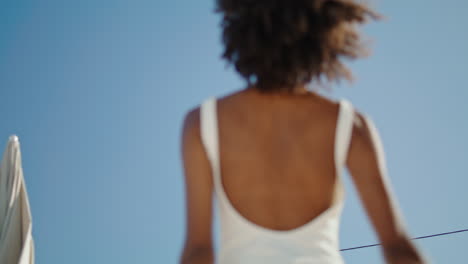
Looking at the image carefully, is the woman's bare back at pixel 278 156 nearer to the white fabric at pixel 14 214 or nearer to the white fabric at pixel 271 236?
the white fabric at pixel 271 236

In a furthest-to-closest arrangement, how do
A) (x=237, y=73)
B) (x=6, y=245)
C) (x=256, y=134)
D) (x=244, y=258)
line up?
(x=6, y=245)
(x=237, y=73)
(x=256, y=134)
(x=244, y=258)

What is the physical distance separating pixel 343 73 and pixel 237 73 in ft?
1.09

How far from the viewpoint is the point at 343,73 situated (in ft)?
5.56

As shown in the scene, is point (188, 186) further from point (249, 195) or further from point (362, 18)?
point (362, 18)

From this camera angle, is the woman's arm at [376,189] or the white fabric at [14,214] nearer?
the woman's arm at [376,189]

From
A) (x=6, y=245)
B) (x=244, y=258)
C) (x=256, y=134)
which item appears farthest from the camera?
(x=6, y=245)

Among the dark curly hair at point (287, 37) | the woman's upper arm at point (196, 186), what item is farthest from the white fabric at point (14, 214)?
the dark curly hair at point (287, 37)

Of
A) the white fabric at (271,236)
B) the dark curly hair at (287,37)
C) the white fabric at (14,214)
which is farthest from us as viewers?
the white fabric at (14,214)

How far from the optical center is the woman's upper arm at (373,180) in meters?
1.53

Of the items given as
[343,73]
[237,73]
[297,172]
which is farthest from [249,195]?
[343,73]

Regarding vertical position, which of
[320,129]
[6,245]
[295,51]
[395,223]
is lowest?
[6,245]

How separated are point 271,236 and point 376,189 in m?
0.35

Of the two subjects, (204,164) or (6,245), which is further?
(6,245)

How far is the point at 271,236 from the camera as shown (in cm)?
146
